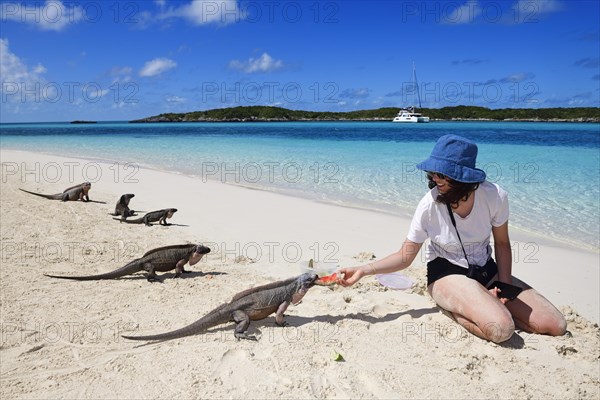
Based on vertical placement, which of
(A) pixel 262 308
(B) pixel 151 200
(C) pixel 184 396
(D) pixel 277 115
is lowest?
(C) pixel 184 396

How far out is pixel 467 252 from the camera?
3934 mm

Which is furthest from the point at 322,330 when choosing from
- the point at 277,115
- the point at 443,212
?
the point at 277,115

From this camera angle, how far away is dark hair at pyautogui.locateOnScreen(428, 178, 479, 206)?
3.59 metres

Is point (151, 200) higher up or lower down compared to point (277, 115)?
lower down

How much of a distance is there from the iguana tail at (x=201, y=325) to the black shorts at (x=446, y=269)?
198 centimetres

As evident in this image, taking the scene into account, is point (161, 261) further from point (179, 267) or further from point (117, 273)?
point (117, 273)

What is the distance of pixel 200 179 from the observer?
44.6 feet

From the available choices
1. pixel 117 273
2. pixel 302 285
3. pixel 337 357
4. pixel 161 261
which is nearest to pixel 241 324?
pixel 302 285

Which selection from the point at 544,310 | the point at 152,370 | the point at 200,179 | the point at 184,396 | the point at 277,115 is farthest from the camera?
the point at 277,115

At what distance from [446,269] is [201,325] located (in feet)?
7.55

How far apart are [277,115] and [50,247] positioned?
124487 millimetres

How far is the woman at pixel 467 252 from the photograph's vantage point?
3.52 meters

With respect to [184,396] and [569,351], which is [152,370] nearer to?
[184,396]

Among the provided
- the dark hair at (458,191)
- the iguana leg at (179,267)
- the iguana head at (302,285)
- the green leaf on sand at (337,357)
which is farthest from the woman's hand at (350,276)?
the iguana leg at (179,267)
